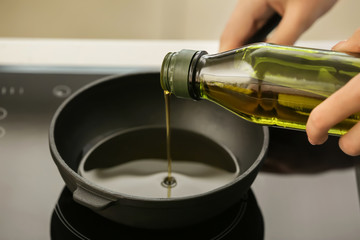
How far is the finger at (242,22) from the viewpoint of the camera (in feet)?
2.82

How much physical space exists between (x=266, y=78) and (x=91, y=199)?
270 millimetres

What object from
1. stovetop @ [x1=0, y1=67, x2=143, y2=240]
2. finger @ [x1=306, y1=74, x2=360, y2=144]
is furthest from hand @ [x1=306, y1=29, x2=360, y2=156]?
stovetop @ [x1=0, y1=67, x2=143, y2=240]

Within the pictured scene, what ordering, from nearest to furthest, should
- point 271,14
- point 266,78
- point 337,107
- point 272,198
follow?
point 337,107, point 266,78, point 272,198, point 271,14

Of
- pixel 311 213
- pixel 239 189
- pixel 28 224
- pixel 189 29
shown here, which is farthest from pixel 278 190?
pixel 189 29

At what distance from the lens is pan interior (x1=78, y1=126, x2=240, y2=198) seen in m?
0.76

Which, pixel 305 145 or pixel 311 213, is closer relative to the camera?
pixel 311 213

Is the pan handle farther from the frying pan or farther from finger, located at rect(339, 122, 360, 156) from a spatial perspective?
finger, located at rect(339, 122, 360, 156)

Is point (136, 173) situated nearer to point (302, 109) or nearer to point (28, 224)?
point (28, 224)

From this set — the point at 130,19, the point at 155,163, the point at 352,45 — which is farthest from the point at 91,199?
the point at 130,19

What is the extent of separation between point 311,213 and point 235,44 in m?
0.32

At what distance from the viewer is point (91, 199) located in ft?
1.95

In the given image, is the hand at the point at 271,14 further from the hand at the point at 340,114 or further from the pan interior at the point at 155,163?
the hand at the point at 340,114

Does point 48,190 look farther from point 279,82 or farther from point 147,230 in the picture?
point 279,82

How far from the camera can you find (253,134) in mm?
798
